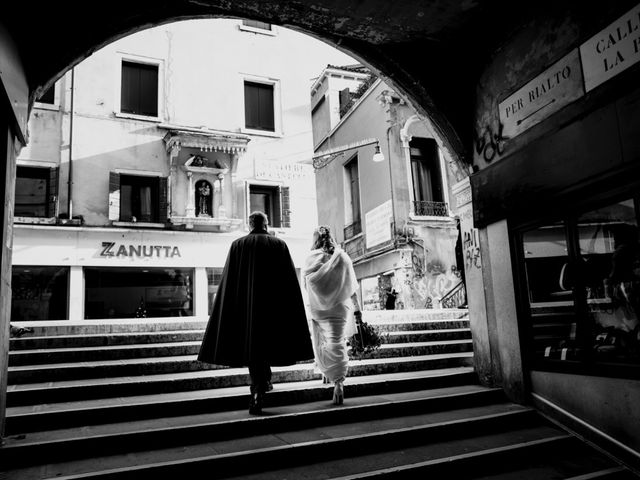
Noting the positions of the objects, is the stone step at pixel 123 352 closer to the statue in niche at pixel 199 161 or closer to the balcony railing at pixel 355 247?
the statue in niche at pixel 199 161

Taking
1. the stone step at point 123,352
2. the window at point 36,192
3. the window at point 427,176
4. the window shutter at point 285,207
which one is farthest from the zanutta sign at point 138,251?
the window at point 427,176

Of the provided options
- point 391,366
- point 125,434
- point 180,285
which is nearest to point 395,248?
point 180,285

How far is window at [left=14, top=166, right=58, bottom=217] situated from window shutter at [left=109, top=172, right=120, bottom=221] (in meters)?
1.51

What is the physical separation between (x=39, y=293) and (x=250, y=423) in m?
12.3

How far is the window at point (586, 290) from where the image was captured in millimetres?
4355

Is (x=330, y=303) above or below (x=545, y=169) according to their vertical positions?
below

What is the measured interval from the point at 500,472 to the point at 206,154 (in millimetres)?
14143

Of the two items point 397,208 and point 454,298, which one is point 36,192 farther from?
point 454,298

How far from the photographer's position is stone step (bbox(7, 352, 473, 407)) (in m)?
5.08

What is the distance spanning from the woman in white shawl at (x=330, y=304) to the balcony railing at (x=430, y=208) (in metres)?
12.7

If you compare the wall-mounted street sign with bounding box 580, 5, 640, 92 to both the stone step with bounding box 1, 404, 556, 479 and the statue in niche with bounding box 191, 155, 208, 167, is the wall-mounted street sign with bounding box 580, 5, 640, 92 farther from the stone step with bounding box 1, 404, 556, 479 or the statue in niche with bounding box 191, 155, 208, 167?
the statue in niche with bounding box 191, 155, 208, 167

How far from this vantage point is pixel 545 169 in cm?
488

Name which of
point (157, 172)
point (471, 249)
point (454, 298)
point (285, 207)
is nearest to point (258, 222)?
point (471, 249)

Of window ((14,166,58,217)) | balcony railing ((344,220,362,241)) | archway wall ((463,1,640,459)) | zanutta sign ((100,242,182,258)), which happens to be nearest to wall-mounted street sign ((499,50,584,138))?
archway wall ((463,1,640,459))
